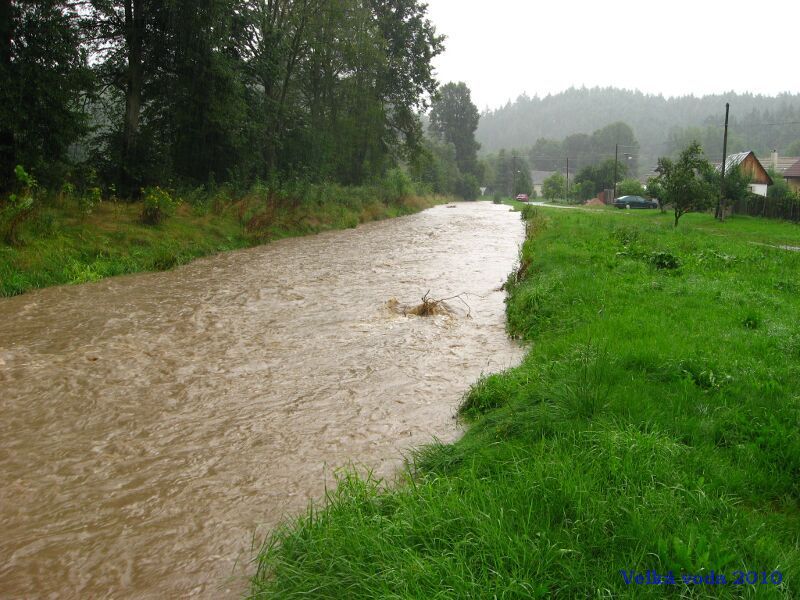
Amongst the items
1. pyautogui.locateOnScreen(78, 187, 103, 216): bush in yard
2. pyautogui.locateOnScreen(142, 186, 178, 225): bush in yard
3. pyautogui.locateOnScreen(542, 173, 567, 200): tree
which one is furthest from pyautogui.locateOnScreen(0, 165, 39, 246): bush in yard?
pyautogui.locateOnScreen(542, 173, 567, 200): tree

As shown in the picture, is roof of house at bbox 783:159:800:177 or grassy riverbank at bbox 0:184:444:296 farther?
roof of house at bbox 783:159:800:177

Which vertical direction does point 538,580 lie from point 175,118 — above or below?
below

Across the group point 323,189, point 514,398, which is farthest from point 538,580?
point 323,189

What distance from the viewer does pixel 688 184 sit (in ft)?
91.2

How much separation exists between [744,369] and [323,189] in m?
27.3

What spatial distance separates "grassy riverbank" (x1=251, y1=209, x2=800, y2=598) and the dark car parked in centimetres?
6021

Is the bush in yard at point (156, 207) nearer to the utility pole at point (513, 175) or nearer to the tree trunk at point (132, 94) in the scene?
the tree trunk at point (132, 94)

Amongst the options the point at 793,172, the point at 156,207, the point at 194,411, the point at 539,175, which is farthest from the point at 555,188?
the point at 194,411

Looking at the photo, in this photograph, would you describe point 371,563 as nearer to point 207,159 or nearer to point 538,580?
point 538,580

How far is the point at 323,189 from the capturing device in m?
31.2

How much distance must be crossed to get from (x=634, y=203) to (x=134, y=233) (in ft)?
192

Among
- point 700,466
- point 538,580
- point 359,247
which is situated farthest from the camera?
point 359,247

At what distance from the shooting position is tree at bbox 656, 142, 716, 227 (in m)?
27.8

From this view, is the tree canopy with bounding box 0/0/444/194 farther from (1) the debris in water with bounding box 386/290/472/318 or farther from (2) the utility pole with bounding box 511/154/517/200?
(2) the utility pole with bounding box 511/154/517/200
